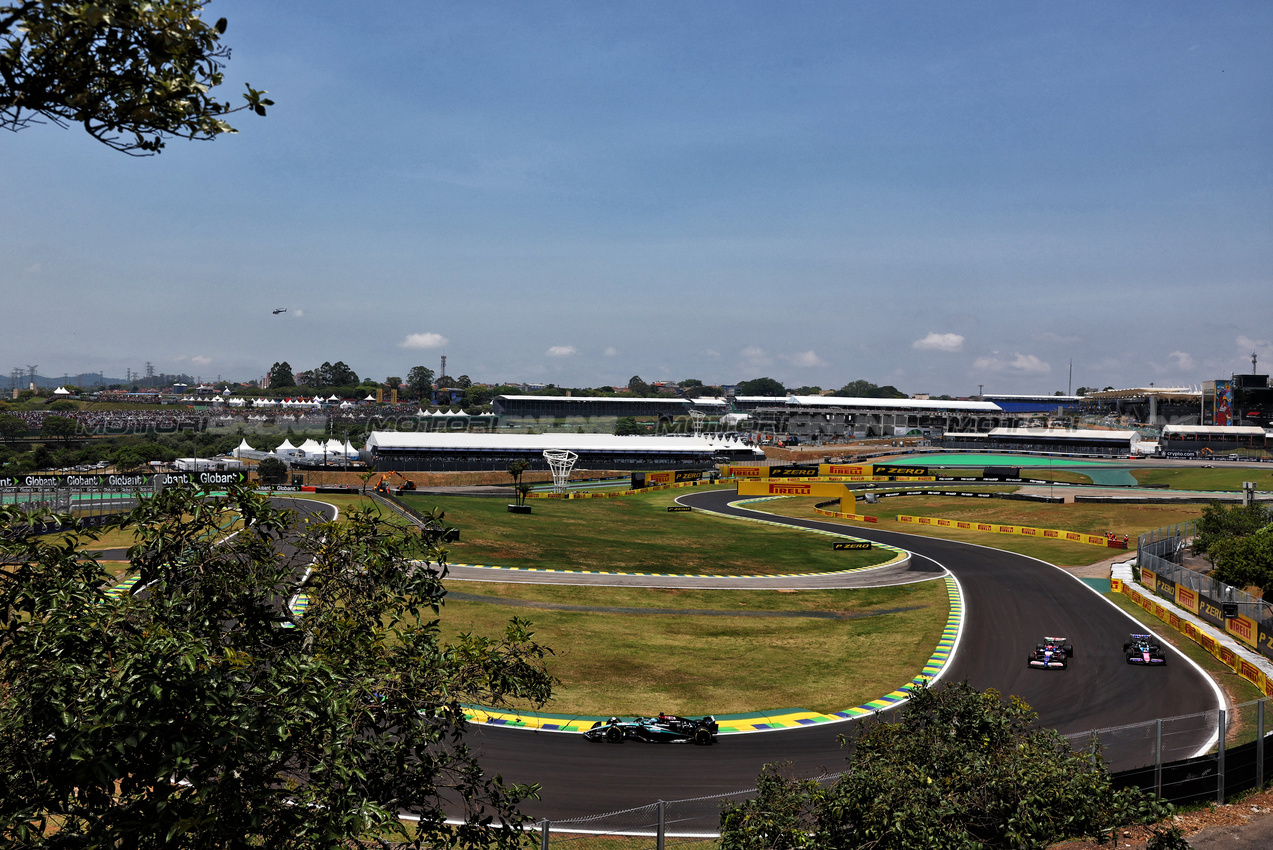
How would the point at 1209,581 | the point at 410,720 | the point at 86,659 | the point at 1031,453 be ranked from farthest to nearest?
the point at 1031,453 < the point at 1209,581 < the point at 410,720 < the point at 86,659

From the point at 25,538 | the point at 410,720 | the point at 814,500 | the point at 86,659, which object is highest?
the point at 25,538

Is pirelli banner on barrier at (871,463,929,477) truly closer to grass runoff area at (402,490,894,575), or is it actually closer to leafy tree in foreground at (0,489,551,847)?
grass runoff area at (402,490,894,575)

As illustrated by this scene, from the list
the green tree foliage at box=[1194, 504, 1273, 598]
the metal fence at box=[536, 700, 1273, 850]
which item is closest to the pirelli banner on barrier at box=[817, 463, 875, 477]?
the green tree foliage at box=[1194, 504, 1273, 598]

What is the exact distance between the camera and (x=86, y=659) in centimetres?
841

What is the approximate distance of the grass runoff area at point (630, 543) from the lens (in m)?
63.8

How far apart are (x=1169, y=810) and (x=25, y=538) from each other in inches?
731

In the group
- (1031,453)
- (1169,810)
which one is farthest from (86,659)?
(1031,453)

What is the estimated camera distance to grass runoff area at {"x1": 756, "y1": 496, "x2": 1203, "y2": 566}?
79000 millimetres

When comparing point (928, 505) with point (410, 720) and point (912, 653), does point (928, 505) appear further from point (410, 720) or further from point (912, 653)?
point (410, 720)

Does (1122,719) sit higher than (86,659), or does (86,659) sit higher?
(86,659)

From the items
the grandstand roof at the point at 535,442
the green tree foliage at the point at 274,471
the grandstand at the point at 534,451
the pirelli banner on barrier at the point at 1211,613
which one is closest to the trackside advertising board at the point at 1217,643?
the pirelli banner on barrier at the point at 1211,613

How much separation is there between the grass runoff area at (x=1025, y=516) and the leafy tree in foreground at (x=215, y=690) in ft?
241

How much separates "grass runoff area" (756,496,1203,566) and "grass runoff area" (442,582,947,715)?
26289 millimetres

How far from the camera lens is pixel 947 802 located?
1305 cm
